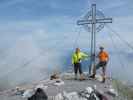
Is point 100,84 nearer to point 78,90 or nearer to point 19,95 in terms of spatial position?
point 78,90

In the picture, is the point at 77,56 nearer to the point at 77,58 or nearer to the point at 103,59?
the point at 77,58

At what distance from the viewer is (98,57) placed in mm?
32438

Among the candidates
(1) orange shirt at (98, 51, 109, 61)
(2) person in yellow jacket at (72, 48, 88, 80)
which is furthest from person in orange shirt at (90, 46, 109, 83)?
(2) person in yellow jacket at (72, 48, 88, 80)

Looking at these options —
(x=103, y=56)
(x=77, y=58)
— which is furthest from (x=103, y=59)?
(x=77, y=58)

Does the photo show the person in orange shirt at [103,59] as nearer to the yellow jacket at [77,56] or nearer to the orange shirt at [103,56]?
the orange shirt at [103,56]

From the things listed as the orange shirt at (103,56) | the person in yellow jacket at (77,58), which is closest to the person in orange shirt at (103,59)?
the orange shirt at (103,56)

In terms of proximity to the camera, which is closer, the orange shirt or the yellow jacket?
the orange shirt

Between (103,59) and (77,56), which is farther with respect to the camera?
(77,56)

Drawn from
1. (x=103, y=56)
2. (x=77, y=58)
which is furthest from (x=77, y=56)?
(x=103, y=56)

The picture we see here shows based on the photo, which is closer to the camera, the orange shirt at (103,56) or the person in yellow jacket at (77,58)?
the orange shirt at (103,56)

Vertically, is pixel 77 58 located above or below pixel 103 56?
below

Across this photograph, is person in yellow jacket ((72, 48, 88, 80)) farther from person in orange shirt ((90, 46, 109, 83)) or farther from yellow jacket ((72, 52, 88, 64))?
person in orange shirt ((90, 46, 109, 83))

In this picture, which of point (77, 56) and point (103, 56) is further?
point (77, 56)

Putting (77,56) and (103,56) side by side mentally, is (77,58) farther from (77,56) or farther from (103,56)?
(103,56)
